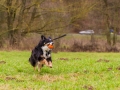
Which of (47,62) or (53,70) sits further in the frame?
(53,70)

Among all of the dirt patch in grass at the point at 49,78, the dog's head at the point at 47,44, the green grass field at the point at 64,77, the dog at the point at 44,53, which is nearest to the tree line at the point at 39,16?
the green grass field at the point at 64,77

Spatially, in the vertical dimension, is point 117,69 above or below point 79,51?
above

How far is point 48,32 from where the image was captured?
27.1m

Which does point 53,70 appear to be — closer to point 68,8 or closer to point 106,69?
point 106,69

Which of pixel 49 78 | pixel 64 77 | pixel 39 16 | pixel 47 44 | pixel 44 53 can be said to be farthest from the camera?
pixel 39 16

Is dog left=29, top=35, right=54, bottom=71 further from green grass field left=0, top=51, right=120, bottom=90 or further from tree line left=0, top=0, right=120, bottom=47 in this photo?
tree line left=0, top=0, right=120, bottom=47

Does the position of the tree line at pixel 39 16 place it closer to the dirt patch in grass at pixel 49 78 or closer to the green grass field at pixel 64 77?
the green grass field at pixel 64 77

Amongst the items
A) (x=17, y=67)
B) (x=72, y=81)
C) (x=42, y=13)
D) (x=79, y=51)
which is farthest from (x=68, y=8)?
(x=72, y=81)

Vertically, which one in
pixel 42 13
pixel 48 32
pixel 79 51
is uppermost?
pixel 42 13

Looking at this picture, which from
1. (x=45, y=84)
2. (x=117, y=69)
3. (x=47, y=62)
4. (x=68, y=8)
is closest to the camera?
(x=45, y=84)

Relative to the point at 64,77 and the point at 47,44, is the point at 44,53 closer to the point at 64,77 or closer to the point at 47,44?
the point at 47,44

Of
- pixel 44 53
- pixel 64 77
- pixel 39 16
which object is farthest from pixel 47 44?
pixel 39 16

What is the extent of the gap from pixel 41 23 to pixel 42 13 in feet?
3.15

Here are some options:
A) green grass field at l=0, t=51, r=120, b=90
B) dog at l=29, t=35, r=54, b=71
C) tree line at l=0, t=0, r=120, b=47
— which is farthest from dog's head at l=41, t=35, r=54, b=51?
tree line at l=0, t=0, r=120, b=47
